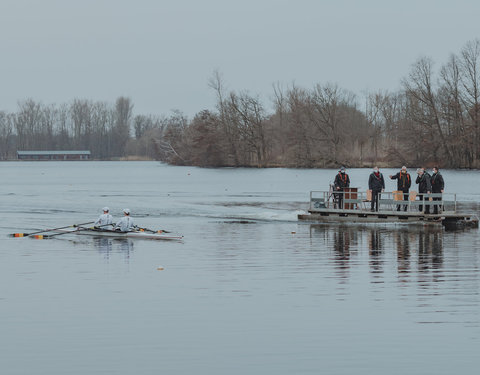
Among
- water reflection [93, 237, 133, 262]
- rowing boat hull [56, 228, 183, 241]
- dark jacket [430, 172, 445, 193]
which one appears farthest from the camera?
dark jacket [430, 172, 445, 193]

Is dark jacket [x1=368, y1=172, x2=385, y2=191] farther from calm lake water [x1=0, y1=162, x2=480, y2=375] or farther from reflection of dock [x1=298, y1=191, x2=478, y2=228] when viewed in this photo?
calm lake water [x1=0, y1=162, x2=480, y2=375]

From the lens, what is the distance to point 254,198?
193 ft

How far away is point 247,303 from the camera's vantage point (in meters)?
17.6

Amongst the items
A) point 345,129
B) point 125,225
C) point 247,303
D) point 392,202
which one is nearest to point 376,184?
point 392,202

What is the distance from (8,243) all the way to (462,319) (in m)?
20.1

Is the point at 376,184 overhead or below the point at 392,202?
overhead

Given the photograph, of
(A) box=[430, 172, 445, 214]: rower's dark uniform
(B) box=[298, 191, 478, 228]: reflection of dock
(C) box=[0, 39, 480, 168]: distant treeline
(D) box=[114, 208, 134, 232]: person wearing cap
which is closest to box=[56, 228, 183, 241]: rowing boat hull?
(D) box=[114, 208, 134, 232]: person wearing cap

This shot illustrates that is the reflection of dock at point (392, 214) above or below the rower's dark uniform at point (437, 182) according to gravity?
below

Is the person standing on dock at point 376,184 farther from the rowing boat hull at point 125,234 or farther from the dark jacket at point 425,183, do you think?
the rowing boat hull at point 125,234

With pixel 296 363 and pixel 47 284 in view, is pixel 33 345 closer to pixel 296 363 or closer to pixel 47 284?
pixel 296 363

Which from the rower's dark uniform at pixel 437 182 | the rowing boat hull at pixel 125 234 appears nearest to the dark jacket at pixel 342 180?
the rower's dark uniform at pixel 437 182

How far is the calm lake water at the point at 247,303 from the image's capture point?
13.2 meters

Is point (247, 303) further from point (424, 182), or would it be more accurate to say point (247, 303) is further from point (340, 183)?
point (340, 183)

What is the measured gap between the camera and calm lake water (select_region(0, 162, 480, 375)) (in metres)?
13.2
